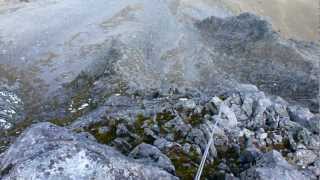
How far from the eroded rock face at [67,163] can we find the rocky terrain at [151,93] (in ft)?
0.09

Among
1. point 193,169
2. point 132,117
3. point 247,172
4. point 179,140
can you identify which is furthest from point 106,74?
point 247,172

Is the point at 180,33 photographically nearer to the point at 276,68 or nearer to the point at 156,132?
the point at 276,68

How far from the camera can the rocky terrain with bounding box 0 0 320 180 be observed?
13.9 metres

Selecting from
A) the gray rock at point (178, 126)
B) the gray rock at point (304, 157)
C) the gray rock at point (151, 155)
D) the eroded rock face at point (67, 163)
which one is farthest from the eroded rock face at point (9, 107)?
the gray rock at point (304, 157)

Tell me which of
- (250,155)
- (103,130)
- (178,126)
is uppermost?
(250,155)

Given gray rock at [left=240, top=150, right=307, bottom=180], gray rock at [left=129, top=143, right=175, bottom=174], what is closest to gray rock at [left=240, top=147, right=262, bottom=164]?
gray rock at [left=240, top=150, right=307, bottom=180]

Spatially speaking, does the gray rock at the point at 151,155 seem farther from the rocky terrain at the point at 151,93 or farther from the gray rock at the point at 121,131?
the gray rock at the point at 121,131

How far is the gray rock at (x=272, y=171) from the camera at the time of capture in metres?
14.1

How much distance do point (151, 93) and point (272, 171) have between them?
11.4 metres

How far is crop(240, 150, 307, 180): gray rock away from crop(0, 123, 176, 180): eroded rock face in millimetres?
2574

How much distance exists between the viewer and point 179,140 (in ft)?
59.6

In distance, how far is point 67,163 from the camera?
12.1m

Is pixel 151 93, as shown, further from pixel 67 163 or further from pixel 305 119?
pixel 67 163

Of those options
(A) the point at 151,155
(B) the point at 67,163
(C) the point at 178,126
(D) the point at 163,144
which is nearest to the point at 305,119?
(C) the point at 178,126
